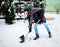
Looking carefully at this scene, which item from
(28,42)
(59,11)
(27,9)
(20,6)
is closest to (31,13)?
(27,9)

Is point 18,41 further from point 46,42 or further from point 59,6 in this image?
point 59,6

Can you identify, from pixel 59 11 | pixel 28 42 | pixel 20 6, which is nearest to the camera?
pixel 28 42

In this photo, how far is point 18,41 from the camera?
9.36 m

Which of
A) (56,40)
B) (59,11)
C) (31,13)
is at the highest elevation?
(31,13)

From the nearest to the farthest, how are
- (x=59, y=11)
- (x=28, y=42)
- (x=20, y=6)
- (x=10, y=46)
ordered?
1. (x=10, y=46)
2. (x=28, y=42)
3. (x=20, y=6)
4. (x=59, y=11)

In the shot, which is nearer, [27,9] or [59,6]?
[27,9]

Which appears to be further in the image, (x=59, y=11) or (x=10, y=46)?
(x=59, y=11)

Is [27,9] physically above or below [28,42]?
above

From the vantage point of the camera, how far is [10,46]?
8.47 meters

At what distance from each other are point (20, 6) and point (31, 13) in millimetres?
13553

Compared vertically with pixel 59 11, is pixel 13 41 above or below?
above

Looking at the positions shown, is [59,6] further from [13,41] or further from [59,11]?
[13,41]

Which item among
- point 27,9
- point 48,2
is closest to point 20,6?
point 48,2

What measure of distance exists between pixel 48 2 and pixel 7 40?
57.5 feet
